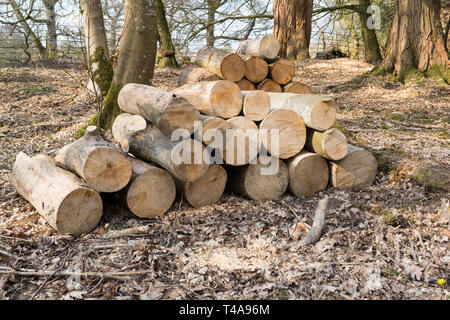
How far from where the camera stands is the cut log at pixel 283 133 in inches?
155

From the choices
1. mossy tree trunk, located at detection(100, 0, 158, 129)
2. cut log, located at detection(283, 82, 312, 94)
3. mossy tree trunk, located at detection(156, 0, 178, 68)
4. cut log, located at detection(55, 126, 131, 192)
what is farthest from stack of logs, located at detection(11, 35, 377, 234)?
mossy tree trunk, located at detection(156, 0, 178, 68)

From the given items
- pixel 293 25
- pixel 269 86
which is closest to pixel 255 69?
pixel 269 86

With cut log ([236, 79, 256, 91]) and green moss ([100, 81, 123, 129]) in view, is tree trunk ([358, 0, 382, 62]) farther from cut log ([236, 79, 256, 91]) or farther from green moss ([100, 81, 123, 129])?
green moss ([100, 81, 123, 129])

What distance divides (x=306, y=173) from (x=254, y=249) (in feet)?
4.05

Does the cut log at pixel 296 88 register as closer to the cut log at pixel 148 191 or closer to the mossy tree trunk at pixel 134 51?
the mossy tree trunk at pixel 134 51

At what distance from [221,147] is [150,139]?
0.70m

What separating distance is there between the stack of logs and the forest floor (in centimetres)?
17

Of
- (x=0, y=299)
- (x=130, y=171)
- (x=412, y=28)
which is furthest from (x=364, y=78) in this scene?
(x=0, y=299)

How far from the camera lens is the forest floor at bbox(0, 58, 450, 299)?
8.83 ft

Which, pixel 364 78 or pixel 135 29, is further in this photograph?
pixel 364 78

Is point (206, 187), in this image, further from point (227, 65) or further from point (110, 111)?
point (227, 65)

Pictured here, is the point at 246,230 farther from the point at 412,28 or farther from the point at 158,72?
the point at 158,72
